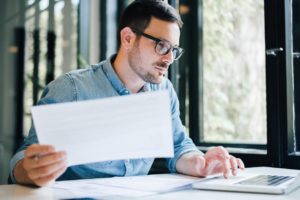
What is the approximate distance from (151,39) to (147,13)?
13cm

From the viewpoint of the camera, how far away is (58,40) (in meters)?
3.04

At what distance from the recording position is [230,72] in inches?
103

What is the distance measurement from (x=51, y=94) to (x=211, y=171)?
0.63 metres

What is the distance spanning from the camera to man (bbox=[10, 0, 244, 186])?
1.42 meters

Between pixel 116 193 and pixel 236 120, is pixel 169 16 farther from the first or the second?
pixel 236 120

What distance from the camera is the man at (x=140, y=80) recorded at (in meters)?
1.42

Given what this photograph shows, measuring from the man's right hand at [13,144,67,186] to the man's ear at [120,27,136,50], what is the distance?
0.78 m

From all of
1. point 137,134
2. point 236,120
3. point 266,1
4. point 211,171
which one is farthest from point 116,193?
point 236,120

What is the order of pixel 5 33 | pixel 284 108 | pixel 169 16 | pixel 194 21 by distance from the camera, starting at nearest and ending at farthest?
1. pixel 169 16
2. pixel 284 108
3. pixel 194 21
4. pixel 5 33

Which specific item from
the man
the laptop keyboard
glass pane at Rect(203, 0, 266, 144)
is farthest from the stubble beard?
glass pane at Rect(203, 0, 266, 144)

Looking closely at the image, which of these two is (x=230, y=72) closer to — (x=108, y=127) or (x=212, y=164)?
(x=212, y=164)

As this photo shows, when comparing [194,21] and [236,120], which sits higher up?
[194,21]

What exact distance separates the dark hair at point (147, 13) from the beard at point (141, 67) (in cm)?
10

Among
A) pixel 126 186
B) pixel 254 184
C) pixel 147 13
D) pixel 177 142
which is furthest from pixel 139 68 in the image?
pixel 254 184
